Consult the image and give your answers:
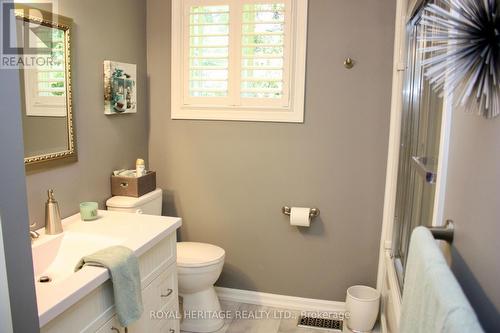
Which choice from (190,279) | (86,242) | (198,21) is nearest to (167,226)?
(86,242)

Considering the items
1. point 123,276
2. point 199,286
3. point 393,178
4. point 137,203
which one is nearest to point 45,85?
point 137,203

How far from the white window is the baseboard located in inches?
49.7

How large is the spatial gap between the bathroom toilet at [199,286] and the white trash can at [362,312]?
83 centimetres

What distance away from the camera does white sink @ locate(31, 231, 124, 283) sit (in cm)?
176

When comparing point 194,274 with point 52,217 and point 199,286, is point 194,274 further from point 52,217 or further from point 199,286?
point 52,217

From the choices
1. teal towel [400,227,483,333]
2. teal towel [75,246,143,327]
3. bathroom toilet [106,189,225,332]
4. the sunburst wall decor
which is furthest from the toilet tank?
the sunburst wall decor

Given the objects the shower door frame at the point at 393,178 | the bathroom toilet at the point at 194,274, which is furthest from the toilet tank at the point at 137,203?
the shower door frame at the point at 393,178

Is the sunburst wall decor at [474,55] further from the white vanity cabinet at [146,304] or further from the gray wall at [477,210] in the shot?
the white vanity cabinet at [146,304]

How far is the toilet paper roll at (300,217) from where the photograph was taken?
2.73 m

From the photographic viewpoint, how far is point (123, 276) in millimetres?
1602

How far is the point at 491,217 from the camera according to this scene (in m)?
0.80

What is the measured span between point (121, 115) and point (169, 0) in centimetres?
87

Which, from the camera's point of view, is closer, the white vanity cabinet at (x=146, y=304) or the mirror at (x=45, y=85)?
the white vanity cabinet at (x=146, y=304)

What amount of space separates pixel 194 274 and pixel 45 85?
52.1 inches
